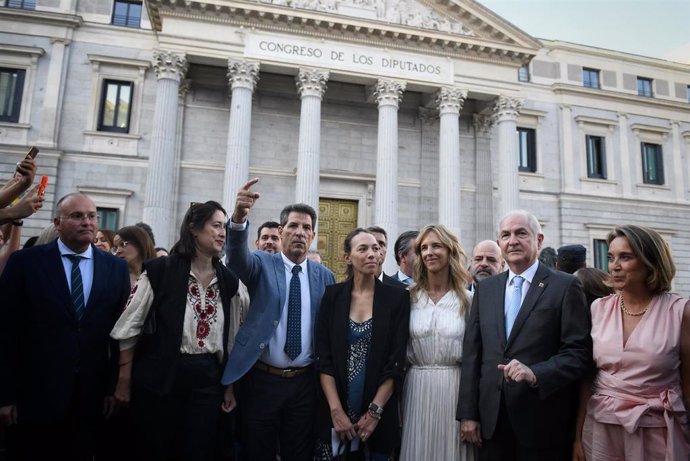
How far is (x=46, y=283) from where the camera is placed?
155 inches

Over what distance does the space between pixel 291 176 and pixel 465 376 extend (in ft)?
55.1

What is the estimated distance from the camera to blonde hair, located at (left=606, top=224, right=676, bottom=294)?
3586mm

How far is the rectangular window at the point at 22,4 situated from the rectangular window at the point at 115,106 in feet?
13.8

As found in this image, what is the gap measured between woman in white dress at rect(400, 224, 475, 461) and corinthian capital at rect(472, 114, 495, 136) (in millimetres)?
18910

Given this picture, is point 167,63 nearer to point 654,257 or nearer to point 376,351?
point 376,351

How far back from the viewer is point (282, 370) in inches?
168

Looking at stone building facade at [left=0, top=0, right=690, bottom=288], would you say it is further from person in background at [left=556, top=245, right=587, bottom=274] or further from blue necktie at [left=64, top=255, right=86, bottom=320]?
blue necktie at [left=64, top=255, right=86, bottom=320]

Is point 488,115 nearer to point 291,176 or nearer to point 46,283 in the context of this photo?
point 291,176

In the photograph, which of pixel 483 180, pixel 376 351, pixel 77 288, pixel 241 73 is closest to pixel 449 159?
pixel 483 180

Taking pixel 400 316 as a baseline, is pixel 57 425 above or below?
below

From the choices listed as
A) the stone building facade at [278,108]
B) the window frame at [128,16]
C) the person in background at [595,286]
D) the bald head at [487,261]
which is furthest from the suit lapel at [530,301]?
the window frame at [128,16]

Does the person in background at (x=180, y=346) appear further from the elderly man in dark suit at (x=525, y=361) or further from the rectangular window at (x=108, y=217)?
the rectangular window at (x=108, y=217)

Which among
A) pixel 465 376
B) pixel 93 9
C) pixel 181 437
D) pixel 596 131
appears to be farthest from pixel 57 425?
pixel 596 131

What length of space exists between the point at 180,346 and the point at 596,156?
25376 mm
